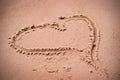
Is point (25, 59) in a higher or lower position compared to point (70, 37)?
lower

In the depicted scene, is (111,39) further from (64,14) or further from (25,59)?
(25,59)

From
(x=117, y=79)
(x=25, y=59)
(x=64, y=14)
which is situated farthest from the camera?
(x=64, y=14)

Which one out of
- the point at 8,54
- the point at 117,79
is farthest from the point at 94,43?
the point at 8,54
